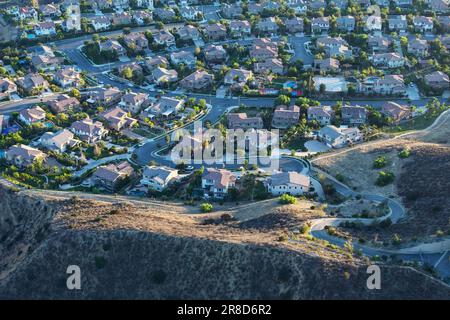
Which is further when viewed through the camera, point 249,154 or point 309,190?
point 249,154

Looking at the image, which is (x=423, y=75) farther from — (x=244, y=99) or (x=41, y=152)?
(x=41, y=152)

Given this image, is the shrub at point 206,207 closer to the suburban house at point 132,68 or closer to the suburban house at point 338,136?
the suburban house at point 338,136

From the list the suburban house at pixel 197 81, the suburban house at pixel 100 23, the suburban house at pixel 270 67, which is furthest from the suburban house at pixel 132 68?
the suburban house at pixel 100 23

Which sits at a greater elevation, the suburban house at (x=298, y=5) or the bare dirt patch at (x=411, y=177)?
the suburban house at (x=298, y=5)

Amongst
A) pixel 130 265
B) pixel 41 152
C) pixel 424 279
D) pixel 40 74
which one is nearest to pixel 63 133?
pixel 41 152

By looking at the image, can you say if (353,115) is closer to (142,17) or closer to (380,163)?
(380,163)

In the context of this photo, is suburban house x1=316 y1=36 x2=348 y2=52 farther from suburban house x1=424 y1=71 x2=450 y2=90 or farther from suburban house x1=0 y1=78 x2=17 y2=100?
suburban house x1=0 y1=78 x2=17 y2=100
